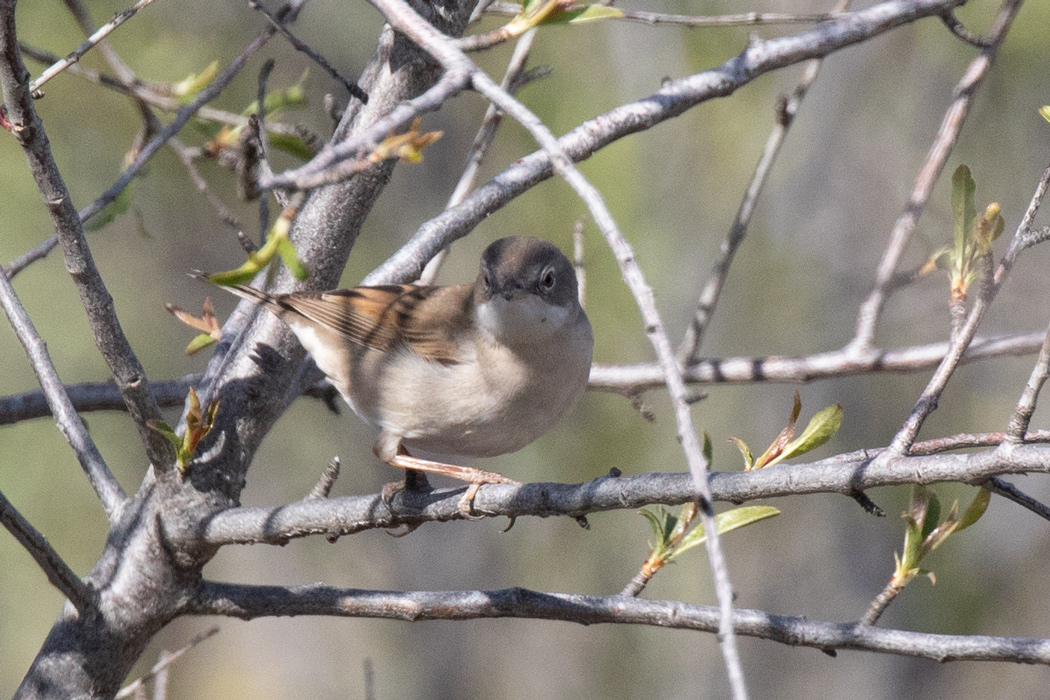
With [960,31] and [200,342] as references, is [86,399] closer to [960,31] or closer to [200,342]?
[200,342]

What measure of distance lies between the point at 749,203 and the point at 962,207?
1549 millimetres

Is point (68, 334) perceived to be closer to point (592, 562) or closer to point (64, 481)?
point (64, 481)

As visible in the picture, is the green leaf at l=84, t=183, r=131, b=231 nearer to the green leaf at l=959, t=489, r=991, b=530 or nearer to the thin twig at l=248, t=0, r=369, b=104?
the thin twig at l=248, t=0, r=369, b=104

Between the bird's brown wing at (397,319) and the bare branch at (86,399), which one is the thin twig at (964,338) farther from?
the bare branch at (86,399)

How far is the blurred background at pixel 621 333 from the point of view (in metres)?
6.45

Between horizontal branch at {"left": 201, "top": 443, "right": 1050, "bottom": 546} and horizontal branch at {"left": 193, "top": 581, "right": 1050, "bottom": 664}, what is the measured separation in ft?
0.57

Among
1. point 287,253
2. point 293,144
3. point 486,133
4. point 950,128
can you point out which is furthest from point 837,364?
point 287,253

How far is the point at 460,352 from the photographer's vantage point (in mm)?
3393

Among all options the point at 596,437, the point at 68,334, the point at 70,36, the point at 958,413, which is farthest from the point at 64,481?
the point at 958,413

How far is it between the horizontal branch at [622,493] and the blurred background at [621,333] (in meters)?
4.26

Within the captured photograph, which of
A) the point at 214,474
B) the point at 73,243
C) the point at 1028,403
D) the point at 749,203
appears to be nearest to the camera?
the point at 1028,403

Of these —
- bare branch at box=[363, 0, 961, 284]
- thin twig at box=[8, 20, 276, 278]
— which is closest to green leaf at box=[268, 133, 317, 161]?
thin twig at box=[8, 20, 276, 278]

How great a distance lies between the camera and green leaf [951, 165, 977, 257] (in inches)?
89.9

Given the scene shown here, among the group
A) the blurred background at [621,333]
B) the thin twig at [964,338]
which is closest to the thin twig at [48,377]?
the thin twig at [964,338]
